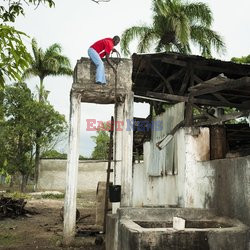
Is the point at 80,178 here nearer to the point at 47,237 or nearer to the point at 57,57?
the point at 57,57

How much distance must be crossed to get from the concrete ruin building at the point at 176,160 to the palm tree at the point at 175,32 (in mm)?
10411

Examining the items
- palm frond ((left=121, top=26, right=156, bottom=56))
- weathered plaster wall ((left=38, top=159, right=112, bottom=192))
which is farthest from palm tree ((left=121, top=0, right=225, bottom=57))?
weathered plaster wall ((left=38, top=159, right=112, bottom=192))

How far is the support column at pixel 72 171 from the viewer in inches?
315

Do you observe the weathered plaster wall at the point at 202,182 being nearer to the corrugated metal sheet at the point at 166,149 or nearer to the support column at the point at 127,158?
the corrugated metal sheet at the point at 166,149

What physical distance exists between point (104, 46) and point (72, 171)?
3.37m

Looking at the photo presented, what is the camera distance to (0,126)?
25.0 m

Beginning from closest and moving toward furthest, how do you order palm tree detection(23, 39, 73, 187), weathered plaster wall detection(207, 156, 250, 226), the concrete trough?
the concrete trough, weathered plaster wall detection(207, 156, 250, 226), palm tree detection(23, 39, 73, 187)

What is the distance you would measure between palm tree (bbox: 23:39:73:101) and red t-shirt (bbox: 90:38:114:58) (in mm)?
20081

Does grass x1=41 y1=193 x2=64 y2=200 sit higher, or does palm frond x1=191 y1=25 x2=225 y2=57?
palm frond x1=191 y1=25 x2=225 y2=57

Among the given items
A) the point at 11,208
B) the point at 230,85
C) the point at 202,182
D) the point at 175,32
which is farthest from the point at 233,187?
the point at 175,32

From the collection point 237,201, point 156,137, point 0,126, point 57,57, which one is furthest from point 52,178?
point 237,201

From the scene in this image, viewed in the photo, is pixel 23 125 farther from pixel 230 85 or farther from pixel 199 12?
pixel 230 85

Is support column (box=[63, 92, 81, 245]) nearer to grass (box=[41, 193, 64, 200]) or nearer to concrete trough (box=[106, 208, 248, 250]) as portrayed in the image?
concrete trough (box=[106, 208, 248, 250])

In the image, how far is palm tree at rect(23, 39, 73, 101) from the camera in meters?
28.5
